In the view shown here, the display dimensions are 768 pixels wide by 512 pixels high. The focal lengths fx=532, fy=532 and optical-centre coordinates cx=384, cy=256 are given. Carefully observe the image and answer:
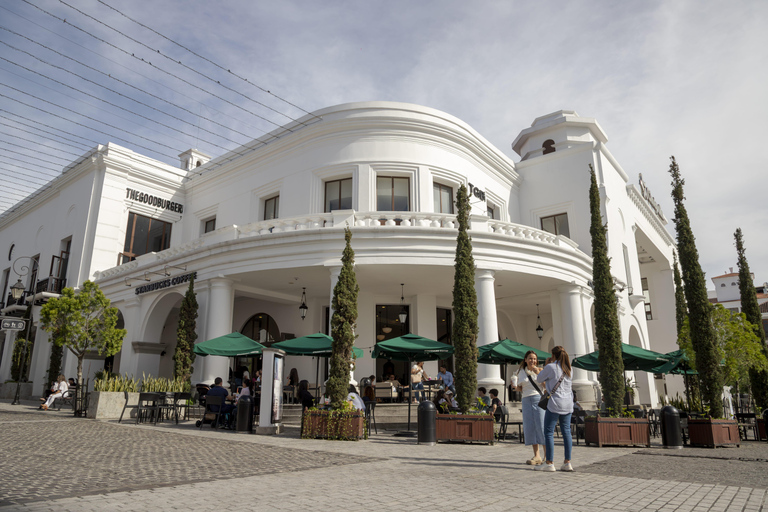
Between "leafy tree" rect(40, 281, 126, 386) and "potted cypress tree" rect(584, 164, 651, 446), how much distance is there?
15921 mm

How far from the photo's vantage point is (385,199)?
22.3m

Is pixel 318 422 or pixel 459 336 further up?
pixel 459 336

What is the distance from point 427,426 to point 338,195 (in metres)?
13.0

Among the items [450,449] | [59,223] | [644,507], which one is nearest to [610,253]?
[450,449]

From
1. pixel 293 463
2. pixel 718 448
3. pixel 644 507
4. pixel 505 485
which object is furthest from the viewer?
pixel 718 448

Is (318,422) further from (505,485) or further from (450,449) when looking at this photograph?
(505,485)

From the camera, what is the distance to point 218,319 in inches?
757

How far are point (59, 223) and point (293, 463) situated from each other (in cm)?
2811

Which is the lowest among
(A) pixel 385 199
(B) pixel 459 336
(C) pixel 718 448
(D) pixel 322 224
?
(C) pixel 718 448

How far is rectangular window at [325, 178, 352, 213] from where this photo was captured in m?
22.5

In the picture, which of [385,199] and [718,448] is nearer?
[718,448]

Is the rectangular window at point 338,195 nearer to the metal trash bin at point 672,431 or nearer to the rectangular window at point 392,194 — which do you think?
the rectangular window at point 392,194

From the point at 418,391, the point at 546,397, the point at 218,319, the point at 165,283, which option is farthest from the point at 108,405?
the point at 546,397

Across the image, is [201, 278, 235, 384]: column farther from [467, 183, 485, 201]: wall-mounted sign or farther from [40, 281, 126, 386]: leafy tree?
[467, 183, 485, 201]: wall-mounted sign
